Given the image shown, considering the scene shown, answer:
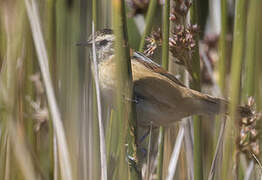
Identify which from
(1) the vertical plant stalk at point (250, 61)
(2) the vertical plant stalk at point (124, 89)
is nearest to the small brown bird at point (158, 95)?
(1) the vertical plant stalk at point (250, 61)

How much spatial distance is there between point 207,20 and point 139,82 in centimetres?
100

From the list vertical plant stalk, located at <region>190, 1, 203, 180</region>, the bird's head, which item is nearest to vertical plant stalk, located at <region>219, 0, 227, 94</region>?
vertical plant stalk, located at <region>190, 1, 203, 180</region>

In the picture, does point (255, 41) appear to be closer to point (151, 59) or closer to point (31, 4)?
point (151, 59)

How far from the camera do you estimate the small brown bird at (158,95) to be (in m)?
1.83

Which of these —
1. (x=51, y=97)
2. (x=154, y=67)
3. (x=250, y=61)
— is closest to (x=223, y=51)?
(x=250, y=61)

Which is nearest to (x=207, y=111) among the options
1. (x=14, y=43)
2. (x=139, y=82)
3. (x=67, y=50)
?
(x=139, y=82)

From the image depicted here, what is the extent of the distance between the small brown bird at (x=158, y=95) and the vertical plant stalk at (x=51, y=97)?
351 mm

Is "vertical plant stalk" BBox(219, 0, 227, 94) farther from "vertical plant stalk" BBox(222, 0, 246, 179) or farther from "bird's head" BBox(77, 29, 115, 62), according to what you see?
"bird's head" BBox(77, 29, 115, 62)

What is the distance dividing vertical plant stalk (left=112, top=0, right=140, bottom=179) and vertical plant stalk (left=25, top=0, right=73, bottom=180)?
24 centimetres

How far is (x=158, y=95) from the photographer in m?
1.88

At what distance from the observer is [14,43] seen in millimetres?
1514

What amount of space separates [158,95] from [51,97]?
0.59m

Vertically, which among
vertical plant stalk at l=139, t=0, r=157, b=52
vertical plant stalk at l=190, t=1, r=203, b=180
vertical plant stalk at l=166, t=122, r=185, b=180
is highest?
vertical plant stalk at l=139, t=0, r=157, b=52

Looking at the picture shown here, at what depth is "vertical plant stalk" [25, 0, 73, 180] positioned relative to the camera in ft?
4.53
